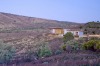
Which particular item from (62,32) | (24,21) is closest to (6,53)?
(62,32)

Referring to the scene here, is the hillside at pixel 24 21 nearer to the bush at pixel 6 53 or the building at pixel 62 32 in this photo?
the building at pixel 62 32

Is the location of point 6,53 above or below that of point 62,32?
above

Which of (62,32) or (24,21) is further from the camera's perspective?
(24,21)

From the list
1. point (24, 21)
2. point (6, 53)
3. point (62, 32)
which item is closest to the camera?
point (6, 53)

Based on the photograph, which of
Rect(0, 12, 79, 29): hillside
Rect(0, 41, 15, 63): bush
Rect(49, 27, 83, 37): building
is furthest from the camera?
Rect(0, 12, 79, 29): hillside

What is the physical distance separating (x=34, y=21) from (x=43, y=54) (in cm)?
11003

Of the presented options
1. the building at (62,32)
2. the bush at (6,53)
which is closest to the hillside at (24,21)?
the building at (62,32)

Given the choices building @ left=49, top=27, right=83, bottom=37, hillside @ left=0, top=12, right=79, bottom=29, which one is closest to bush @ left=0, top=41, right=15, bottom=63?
building @ left=49, top=27, right=83, bottom=37

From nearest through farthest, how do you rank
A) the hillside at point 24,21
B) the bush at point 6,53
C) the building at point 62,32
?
the bush at point 6,53, the building at point 62,32, the hillside at point 24,21

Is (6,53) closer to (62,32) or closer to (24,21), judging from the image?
(62,32)

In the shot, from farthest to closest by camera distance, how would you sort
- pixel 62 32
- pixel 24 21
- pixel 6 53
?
1. pixel 24 21
2. pixel 62 32
3. pixel 6 53

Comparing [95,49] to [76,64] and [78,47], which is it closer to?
[78,47]

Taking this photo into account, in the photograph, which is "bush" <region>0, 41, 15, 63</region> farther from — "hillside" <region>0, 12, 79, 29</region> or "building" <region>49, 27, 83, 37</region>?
"hillside" <region>0, 12, 79, 29</region>

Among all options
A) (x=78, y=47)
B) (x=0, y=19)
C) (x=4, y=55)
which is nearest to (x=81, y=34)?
(x=78, y=47)
